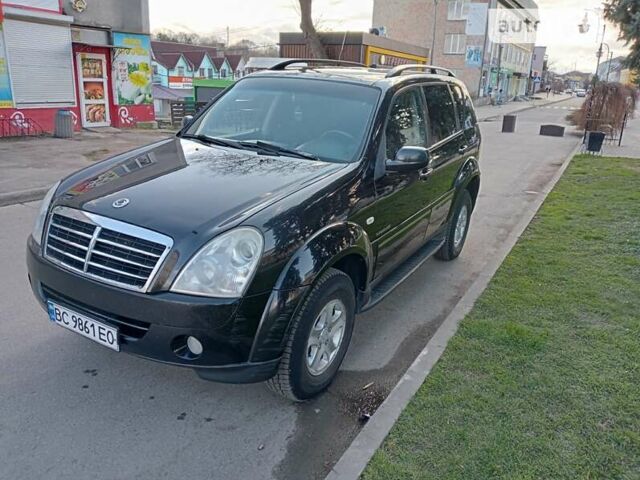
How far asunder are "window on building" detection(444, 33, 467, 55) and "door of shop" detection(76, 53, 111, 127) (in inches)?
1612

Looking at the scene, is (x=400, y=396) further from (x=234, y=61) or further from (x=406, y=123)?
(x=234, y=61)

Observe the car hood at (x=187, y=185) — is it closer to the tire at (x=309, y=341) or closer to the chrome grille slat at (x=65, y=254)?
the chrome grille slat at (x=65, y=254)

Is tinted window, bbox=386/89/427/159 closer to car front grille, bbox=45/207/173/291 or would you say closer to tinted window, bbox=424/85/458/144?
tinted window, bbox=424/85/458/144

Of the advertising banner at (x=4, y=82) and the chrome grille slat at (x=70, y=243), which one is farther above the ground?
the advertising banner at (x=4, y=82)

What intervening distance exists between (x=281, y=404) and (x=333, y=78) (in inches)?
97.1

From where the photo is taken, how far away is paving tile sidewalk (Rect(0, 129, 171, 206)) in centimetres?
782

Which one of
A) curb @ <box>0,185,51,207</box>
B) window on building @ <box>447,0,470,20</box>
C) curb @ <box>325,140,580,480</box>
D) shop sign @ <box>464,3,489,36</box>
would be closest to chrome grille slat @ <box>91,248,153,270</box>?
curb @ <box>325,140,580,480</box>

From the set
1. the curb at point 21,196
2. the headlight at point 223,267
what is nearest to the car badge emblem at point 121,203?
the headlight at point 223,267

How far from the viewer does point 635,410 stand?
2965mm

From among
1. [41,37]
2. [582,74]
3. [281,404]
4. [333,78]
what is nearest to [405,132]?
[333,78]

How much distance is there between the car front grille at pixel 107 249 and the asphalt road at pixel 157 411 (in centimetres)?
85

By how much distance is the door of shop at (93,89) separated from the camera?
614 inches

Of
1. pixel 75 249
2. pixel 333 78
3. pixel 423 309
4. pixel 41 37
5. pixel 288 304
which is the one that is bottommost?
pixel 423 309

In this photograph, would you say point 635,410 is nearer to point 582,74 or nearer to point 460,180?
point 460,180
